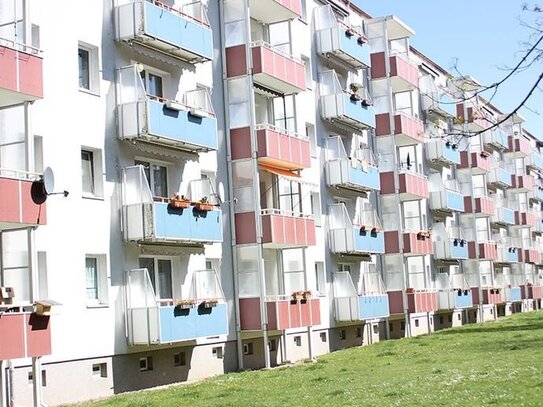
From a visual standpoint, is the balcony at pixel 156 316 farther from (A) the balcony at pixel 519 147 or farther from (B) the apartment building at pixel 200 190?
(A) the balcony at pixel 519 147

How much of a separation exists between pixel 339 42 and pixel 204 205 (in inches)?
557

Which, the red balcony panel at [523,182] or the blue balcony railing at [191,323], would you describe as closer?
the blue balcony railing at [191,323]

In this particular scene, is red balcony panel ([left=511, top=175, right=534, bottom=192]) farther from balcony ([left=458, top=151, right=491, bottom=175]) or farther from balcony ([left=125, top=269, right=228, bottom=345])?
balcony ([left=125, top=269, right=228, bottom=345])

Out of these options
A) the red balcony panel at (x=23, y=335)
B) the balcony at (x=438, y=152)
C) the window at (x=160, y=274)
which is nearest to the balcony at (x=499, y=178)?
the balcony at (x=438, y=152)

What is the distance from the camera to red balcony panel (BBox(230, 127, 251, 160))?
3055 cm

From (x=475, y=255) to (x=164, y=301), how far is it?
1424 inches

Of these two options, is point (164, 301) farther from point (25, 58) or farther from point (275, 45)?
point (275, 45)

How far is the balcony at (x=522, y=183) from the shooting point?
74500mm

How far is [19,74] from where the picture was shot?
19000 mm

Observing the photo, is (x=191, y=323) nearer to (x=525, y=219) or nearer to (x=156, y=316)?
(x=156, y=316)

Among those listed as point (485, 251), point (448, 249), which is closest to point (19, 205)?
point (448, 249)

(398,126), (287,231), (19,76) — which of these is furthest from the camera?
(398,126)

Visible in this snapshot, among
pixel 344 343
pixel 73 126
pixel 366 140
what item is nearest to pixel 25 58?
pixel 73 126

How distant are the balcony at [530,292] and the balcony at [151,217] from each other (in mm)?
49328
